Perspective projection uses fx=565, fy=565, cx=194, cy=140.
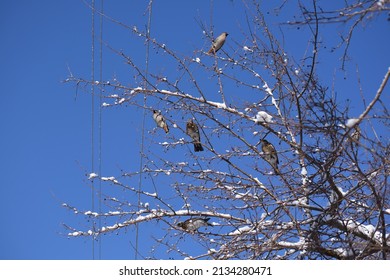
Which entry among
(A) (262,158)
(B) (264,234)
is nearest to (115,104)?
(A) (262,158)

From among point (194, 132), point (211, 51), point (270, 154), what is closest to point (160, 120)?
point (194, 132)

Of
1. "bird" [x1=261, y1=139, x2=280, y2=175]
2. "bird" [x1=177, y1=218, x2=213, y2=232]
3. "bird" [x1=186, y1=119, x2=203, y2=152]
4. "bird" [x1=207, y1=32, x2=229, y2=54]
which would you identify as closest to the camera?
"bird" [x1=261, y1=139, x2=280, y2=175]

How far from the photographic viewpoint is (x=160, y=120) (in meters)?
5.60

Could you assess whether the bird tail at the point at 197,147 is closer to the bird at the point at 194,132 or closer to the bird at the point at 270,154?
the bird at the point at 194,132

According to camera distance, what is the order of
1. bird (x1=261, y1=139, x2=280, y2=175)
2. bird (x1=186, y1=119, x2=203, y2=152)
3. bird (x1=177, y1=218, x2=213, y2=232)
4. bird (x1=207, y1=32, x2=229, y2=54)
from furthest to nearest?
bird (x1=207, y1=32, x2=229, y2=54) → bird (x1=186, y1=119, x2=203, y2=152) → bird (x1=177, y1=218, x2=213, y2=232) → bird (x1=261, y1=139, x2=280, y2=175)

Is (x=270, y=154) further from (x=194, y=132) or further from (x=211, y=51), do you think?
(x=211, y=51)

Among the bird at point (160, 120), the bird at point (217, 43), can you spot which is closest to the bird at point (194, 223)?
the bird at point (160, 120)

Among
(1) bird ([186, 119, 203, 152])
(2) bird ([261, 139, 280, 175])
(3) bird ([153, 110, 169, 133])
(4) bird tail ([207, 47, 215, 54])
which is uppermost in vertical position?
(4) bird tail ([207, 47, 215, 54])

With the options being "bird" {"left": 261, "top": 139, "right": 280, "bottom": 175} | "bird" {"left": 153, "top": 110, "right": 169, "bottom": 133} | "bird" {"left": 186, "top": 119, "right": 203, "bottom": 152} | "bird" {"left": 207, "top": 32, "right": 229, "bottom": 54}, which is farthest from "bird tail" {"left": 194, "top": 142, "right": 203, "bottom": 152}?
"bird" {"left": 207, "top": 32, "right": 229, "bottom": 54}

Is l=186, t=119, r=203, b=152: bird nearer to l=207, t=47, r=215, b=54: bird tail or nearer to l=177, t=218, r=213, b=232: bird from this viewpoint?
l=177, t=218, r=213, b=232: bird

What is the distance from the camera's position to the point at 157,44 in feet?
18.2

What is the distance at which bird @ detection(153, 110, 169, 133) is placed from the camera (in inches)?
216

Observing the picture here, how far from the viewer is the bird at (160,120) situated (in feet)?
18.0

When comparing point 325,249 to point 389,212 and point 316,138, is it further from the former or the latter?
point 316,138
